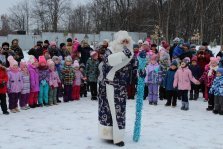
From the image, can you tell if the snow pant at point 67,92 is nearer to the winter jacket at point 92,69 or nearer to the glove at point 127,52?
the winter jacket at point 92,69

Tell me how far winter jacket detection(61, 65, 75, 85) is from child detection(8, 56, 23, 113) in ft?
6.37

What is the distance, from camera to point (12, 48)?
1237cm

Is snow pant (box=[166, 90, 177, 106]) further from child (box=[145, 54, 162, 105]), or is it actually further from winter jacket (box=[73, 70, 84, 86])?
winter jacket (box=[73, 70, 84, 86])

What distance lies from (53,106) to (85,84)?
2047 millimetres

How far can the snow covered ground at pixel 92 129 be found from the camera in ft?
21.9

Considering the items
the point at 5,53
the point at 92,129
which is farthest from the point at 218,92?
the point at 5,53

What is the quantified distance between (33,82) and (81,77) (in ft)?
7.54

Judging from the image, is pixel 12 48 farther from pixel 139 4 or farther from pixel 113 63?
pixel 139 4

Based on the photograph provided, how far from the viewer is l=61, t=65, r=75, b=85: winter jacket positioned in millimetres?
11281

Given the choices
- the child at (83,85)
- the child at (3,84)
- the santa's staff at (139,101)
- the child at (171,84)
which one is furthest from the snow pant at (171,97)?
the child at (3,84)

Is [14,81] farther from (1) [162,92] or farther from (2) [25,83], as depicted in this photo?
(1) [162,92]

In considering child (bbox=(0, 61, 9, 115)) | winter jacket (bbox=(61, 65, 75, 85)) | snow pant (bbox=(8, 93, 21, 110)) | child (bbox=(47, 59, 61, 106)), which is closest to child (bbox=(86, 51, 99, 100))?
winter jacket (bbox=(61, 65, 75, 85))

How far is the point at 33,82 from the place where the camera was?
1002 centimetres

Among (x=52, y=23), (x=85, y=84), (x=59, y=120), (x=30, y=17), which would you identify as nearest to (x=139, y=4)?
(x=52, y=23)
